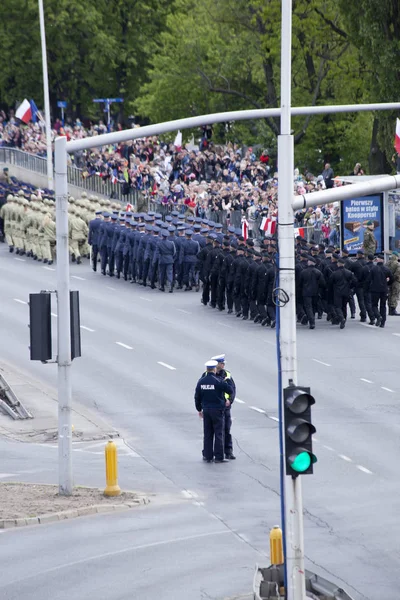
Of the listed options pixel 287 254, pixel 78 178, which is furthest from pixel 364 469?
pixel 78 178

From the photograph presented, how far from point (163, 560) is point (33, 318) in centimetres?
484

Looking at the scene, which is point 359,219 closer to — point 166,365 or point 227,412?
point 166,365

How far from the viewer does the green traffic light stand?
601 inches

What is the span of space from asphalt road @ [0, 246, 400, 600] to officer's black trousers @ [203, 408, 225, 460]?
0.33 meters

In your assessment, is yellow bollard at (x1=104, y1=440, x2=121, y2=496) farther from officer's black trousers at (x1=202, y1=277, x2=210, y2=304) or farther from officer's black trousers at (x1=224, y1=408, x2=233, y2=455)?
officer's black trousers at (x1=202, y1=277, x2=210, y2=304)

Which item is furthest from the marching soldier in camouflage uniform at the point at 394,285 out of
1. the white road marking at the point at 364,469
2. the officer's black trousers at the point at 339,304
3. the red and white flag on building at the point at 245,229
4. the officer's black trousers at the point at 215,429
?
the white road marking at the point at 364,469

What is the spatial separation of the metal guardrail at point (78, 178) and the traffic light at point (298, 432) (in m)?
37.2

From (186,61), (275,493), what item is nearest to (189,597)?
(275,493)

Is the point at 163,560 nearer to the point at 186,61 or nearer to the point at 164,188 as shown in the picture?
the point at 164,188

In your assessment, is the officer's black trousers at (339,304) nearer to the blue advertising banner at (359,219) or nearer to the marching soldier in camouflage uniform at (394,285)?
the marching soldier in camouflage uniform at (394,285)

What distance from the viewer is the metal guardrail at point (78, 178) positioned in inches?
2211

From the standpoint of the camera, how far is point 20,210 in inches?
1929

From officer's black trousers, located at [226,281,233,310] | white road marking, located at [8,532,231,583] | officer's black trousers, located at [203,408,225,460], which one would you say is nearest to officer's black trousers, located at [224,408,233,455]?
officer's black trousers, located at [203,408,225,460]

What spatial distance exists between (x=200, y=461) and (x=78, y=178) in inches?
1463
